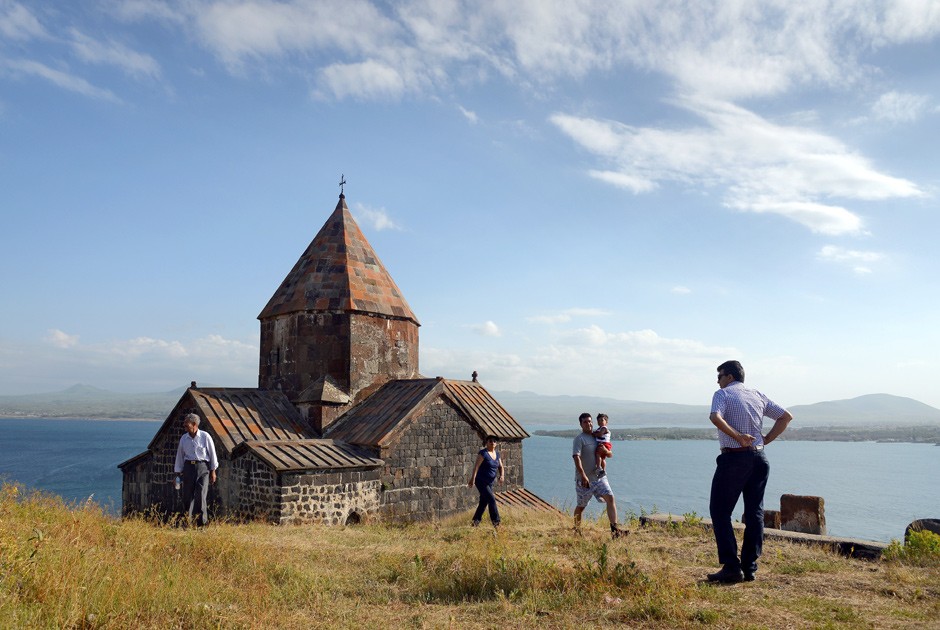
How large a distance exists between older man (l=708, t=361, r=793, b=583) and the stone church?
25.3ft

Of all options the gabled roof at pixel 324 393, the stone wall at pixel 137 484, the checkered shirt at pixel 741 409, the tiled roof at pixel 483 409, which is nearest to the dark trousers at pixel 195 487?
the gabled roof at pixel 324 393

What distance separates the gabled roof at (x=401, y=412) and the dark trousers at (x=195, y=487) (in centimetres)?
341

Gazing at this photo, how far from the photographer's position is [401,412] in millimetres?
12984

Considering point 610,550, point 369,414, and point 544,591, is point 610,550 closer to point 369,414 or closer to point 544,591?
point 544,591

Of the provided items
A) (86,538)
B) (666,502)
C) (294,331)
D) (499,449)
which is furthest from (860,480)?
(86,538)

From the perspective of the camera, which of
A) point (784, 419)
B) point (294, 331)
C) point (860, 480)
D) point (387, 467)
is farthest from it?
point (860, 480)

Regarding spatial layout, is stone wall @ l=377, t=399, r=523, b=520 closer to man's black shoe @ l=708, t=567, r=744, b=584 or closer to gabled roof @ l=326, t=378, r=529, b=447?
gabled roof @ l=326, t=378, r=529, b=447

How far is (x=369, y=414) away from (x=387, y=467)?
1.44 metres

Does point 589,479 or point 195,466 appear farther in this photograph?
point 195,466

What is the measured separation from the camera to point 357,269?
599 inches

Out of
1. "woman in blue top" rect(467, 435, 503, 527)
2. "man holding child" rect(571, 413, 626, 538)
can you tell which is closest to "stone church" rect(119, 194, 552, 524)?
"woman in blue top" rect(467, 435, 503, 527)

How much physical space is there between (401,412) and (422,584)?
717cm

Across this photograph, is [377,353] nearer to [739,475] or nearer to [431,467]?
[431,467]

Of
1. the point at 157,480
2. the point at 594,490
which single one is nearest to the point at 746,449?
the point at 594,490
